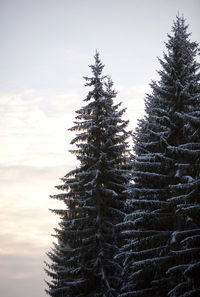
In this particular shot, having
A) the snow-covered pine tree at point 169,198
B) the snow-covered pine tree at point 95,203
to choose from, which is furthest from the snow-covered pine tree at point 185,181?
the snow-covered pine tree at point 95,203

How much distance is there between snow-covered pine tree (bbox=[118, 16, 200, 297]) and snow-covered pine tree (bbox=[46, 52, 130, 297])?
7.38 ft

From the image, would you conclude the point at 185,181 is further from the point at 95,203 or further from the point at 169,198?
the point at 95,203

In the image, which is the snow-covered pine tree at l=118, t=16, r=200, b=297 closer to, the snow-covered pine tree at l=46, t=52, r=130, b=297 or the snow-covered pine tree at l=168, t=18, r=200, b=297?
the snow-covered pine tree at l=168, t=18, r=200, b=297

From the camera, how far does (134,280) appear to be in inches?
618

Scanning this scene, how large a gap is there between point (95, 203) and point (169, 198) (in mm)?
5217

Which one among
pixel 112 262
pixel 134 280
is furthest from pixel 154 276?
pixel 112 262

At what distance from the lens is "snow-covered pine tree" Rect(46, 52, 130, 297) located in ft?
60.8

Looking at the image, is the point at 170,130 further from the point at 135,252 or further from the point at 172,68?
the point at 135,252

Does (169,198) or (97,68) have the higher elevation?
(97,68)

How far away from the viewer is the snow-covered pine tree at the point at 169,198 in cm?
1354

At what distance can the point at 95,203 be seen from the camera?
19312 mm

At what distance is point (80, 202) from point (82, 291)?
4.88 meters

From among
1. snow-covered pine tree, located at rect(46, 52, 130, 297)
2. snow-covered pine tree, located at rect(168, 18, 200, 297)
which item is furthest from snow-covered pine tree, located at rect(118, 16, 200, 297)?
snow-covered pine tree, located at rect(46, 52, 130, 297)

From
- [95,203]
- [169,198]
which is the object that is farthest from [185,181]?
[95,203]
